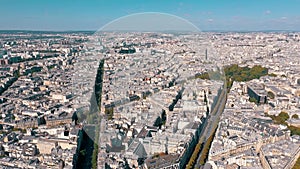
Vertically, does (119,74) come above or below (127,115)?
above

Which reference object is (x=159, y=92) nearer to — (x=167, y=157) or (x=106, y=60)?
(x=106, y=60)

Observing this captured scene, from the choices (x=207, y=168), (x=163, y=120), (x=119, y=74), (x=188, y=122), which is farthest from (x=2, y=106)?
(x=207, y=168)

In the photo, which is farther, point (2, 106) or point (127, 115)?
point (2, 106)

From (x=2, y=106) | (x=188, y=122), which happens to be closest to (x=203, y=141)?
(x=188, y=122)

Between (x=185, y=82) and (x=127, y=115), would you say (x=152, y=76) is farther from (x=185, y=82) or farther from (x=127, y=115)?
(x=127, y=115)

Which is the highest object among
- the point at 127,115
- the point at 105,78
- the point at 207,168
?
the point at 105,78

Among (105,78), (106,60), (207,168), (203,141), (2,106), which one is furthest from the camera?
(106,60)

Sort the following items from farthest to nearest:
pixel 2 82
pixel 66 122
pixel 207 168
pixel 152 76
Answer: pixel 2 82 < pixel 152 76 < pixel 66 122 < pixel 207 168
